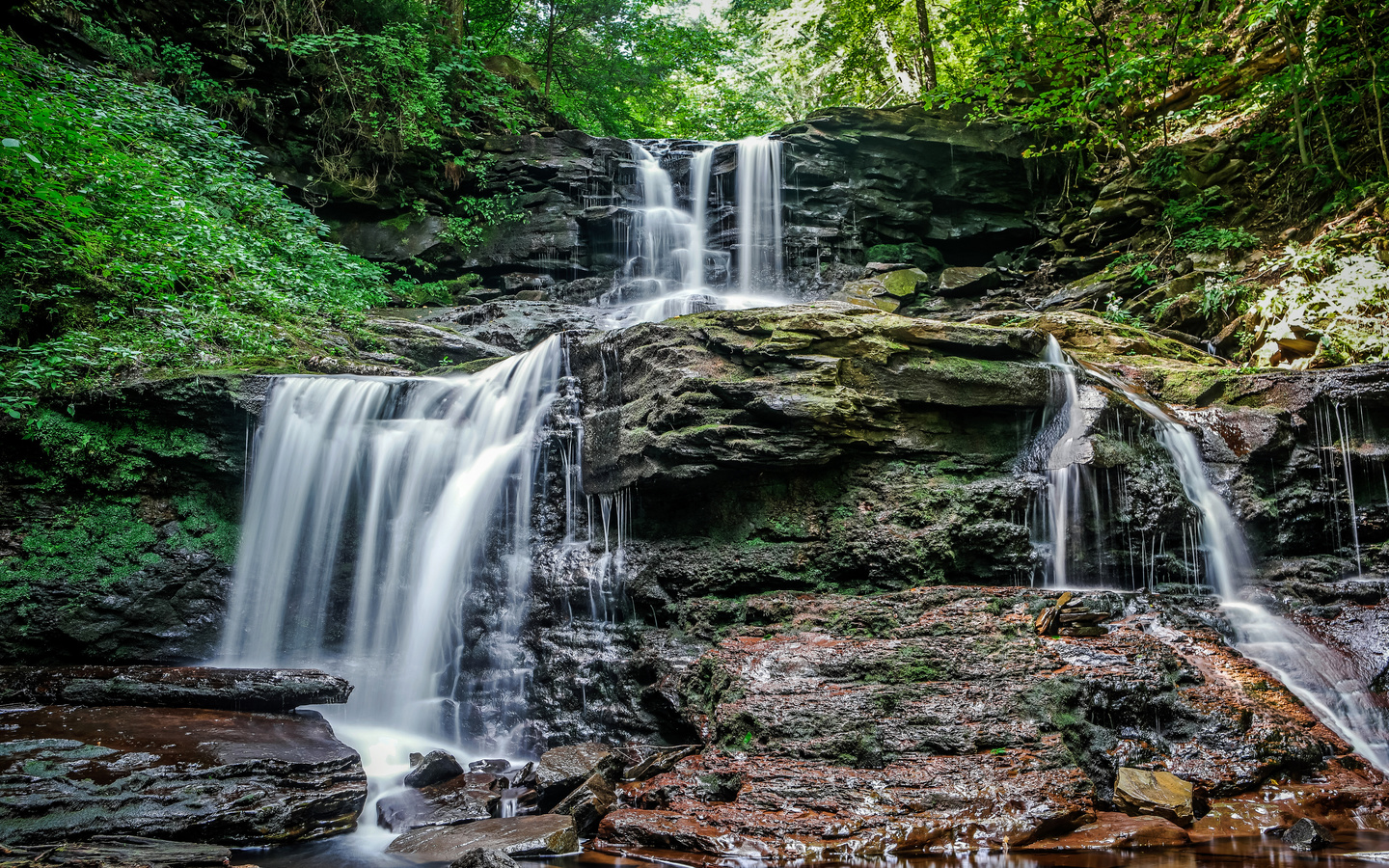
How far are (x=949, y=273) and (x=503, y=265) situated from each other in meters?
8.60

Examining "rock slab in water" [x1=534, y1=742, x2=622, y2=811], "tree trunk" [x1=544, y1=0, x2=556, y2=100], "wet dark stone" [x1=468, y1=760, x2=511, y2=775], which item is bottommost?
"wet dark stone" [x1=468, y1=760, x2=511, y2=775]

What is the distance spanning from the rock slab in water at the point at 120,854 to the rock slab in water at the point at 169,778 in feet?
0.87

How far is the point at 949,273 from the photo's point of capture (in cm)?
1334

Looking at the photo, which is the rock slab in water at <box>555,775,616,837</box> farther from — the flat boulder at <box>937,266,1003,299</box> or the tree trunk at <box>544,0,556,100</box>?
the tree trunk at <box>544,0,556,100</box>

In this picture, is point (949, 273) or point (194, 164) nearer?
point (194, 164)

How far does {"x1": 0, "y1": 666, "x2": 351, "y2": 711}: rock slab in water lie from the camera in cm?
552

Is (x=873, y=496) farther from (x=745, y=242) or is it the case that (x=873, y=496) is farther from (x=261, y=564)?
(x=745, y=242)

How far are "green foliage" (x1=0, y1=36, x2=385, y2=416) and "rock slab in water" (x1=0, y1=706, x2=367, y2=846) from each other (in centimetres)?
319

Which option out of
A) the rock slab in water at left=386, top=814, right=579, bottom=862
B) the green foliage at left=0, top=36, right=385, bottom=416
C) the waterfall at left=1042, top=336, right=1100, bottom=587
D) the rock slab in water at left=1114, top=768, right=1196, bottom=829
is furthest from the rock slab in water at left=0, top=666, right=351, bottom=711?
the waterfall at left=1042, top=336, right=1100, bottom=587

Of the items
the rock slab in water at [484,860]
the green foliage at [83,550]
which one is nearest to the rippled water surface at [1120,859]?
the rock slab in water at [484,860]

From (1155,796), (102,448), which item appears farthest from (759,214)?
(1155,796)

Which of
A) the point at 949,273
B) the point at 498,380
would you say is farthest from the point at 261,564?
the point at 949,273

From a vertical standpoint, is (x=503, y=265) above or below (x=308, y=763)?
above

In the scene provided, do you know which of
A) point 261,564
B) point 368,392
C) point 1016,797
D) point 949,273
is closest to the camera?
point 1016,797
